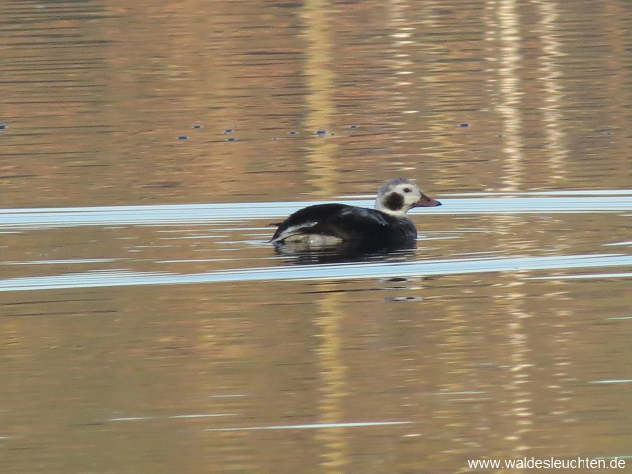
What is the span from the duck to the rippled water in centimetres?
21

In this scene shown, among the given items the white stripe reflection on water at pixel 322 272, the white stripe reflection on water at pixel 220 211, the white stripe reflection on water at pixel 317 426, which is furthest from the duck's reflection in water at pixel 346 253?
the white stripe reflection on water at pixel 317 426

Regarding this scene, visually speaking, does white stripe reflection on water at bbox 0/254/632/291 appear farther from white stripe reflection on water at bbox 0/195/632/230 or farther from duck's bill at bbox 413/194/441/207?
white stripe reflection on water at bbox 0/195/632/230

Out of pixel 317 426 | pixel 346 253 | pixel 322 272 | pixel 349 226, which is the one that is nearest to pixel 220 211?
pixel 349 226

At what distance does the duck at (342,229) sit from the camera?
13.9 m

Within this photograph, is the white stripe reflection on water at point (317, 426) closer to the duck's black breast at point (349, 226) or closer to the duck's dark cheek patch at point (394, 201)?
the duck's black breast at point (349, 226)

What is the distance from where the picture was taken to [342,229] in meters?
14.1

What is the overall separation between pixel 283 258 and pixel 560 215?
252cm

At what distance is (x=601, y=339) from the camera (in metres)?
10.4

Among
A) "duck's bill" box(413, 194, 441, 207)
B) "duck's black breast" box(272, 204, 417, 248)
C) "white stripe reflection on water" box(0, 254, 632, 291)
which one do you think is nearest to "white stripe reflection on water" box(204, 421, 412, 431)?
"white stripe reflection on water" box(0, 254, 632, 291)

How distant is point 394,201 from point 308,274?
2.32m

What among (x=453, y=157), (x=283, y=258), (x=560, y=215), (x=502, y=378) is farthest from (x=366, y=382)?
(x=453, y=157)

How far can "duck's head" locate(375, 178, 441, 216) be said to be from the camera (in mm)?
15016

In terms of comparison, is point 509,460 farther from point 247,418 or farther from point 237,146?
point 237,146

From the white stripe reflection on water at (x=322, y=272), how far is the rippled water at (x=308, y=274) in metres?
0.03
